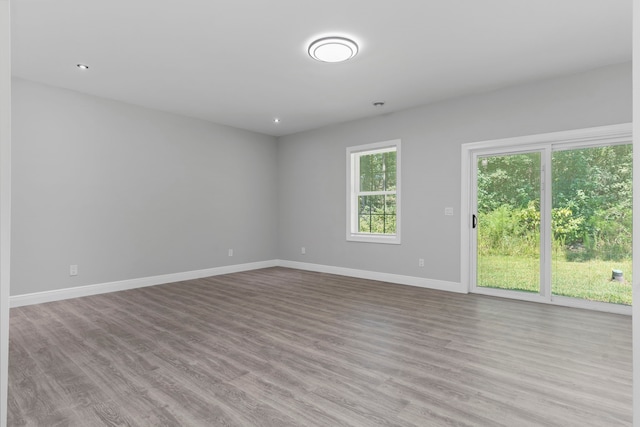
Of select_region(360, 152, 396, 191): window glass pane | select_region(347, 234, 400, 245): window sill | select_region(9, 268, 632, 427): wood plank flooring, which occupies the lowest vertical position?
select_region(9, 268, 632, 427): wood plank flooring

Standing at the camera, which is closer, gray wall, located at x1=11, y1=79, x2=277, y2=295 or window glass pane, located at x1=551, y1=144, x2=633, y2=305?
window glass pane, located at x1=551, y1=144, x2=633, y2=305

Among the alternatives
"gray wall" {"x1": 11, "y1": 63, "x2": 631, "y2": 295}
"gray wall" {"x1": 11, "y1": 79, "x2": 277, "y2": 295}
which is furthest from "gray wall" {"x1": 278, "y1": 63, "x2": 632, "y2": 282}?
"gray wall" {"x1": 11, "y1": 79, "x2": 277, "y2": 295}

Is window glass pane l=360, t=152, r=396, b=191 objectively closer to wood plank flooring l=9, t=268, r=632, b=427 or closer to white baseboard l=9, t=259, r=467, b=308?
white baseboard l=9, t=259, r=467, b=308

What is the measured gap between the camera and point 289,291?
4.68 meters

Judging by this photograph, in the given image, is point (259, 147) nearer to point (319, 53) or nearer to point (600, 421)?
point (319, 53)

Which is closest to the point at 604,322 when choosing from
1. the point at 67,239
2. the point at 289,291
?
the point at 289,291

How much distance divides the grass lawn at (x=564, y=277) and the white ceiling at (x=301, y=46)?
2.17 m

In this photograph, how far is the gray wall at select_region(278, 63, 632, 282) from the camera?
377 centimetres

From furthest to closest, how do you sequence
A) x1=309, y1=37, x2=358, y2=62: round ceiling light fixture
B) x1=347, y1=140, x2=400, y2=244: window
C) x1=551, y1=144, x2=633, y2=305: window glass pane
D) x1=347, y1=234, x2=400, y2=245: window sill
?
x1=347, y1=140, x2=400, y2=244: window < x1=347, y1=234, x2=400, y2=245: window sill < x1=551, y1=144, x2=633, y2=305: window glass pane < x1=309, y1=37, x2=358, y2=62: round ceiling light fixture

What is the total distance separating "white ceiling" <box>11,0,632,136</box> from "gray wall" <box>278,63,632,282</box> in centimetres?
24

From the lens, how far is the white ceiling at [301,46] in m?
2.63

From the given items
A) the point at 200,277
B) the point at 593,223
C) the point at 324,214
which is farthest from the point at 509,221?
the point at 200,277

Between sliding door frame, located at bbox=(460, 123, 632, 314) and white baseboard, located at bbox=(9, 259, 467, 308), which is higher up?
sliding door frame, located at bbox=(460, 123, 632, 314)

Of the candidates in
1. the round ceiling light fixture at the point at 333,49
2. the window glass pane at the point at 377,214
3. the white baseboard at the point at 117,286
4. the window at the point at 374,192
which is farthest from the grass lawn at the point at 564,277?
the white baseboard at the point at 117,286
